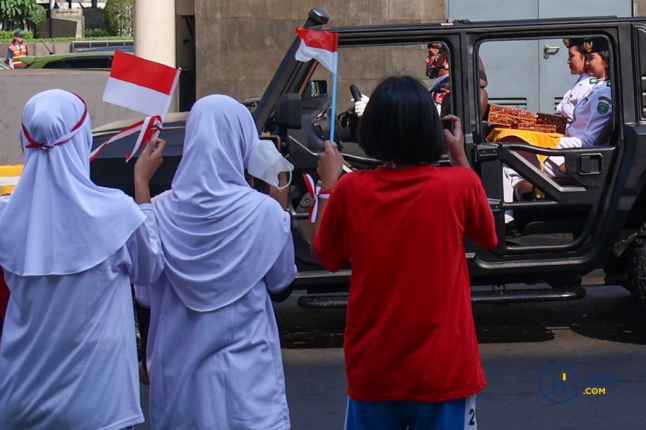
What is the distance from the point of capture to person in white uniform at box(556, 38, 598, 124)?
20.4 ft

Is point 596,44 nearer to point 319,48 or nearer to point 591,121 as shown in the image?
point 591,121

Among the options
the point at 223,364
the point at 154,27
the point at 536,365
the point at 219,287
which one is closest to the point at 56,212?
the point at 219,287

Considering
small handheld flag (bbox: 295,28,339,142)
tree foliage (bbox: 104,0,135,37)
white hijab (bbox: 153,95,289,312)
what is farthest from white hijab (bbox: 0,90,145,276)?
tree foliage (bbox: 104,0,135,37)

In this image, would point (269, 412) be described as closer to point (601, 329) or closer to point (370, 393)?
point (370, 393)

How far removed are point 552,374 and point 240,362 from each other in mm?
2974

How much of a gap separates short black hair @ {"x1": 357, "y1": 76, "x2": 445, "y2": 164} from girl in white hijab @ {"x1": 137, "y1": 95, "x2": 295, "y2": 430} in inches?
20.9

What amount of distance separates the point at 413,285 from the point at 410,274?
0.11 ft

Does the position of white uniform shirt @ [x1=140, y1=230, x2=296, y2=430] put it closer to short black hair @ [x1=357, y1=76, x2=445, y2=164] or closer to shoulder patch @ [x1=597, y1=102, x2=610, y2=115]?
short black hair @ [x1=357, y1=76, x2=445, y2=164]

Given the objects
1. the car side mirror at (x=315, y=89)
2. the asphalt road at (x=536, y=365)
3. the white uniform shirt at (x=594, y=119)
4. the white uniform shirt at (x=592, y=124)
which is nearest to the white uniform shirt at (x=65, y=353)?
the asphalt road at (x=536, y=365)

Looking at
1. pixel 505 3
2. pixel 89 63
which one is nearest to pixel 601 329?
pixel 505 3

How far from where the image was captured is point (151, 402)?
313 centimetres

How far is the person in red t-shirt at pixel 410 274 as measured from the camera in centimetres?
261

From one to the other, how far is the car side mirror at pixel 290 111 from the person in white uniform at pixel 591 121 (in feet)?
4.80

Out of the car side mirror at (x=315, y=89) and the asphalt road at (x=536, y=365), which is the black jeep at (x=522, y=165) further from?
the asphalt road at (x=536, y=365)
